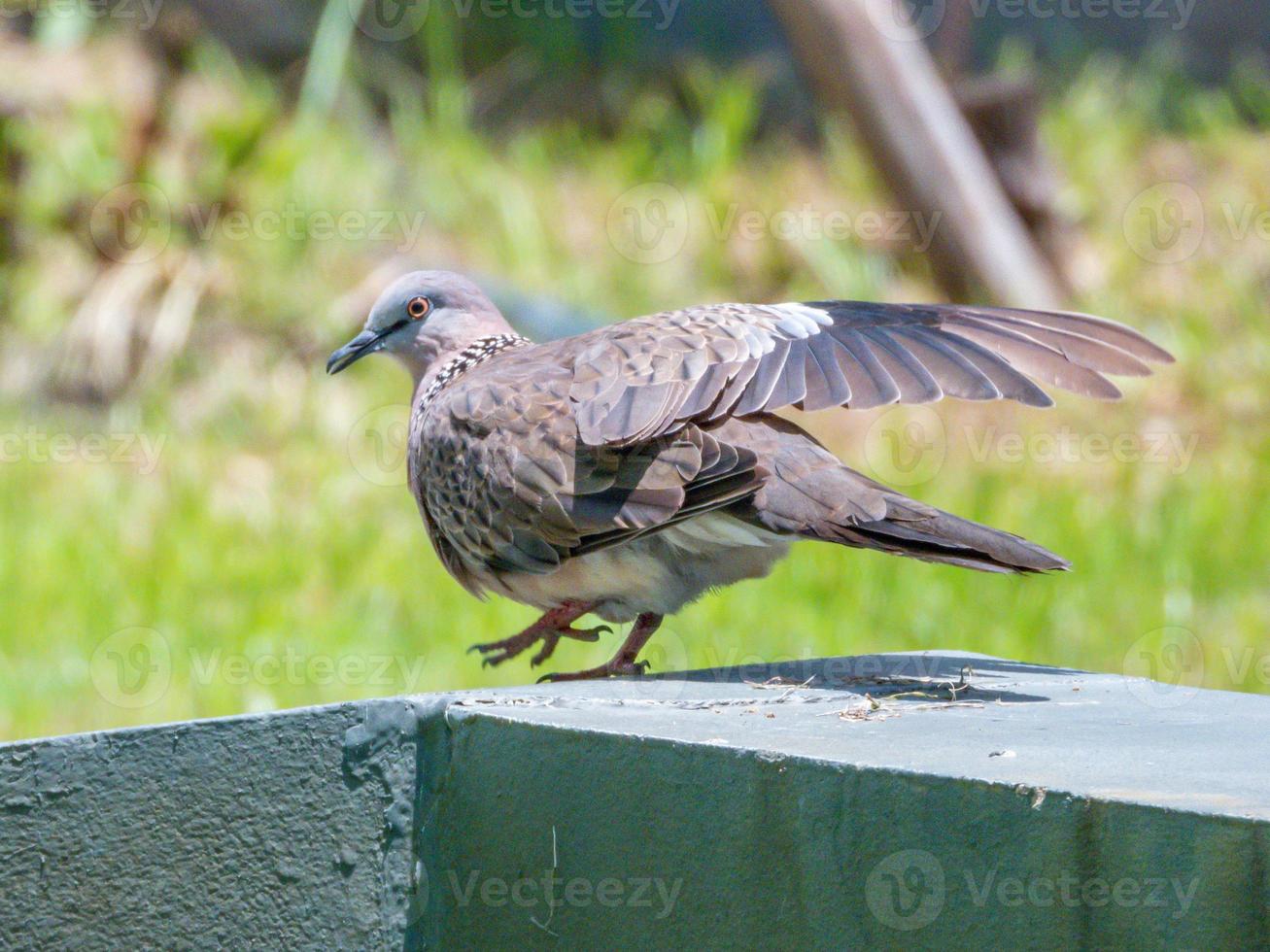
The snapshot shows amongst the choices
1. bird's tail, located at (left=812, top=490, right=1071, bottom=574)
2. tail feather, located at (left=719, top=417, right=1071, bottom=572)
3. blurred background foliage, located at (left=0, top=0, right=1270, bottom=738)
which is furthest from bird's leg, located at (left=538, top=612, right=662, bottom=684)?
blurred background foliage, located at (left=0, top=0, right=1270, bottom=738)

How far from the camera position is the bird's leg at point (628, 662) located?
11.3 feet

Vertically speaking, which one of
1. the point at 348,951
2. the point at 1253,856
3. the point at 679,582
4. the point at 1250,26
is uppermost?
the point at 1250,26

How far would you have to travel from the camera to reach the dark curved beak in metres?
4.30

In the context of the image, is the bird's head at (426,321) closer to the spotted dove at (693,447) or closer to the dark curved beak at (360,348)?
the dark curved beak at (360,348)

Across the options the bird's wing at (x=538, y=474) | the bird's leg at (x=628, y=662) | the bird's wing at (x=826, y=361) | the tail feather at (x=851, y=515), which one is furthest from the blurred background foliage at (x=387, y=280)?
the tail feather at (x=851, y=515)

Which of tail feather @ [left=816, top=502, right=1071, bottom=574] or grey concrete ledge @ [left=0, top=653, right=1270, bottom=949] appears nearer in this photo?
grey concrete ledge @ [left=0, top=653, right=1270, bottom=949]

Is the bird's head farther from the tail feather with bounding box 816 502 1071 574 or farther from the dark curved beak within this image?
the tail feather with bounding box 816 502 1071 574

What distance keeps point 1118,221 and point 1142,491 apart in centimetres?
254

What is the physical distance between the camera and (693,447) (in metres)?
3.39

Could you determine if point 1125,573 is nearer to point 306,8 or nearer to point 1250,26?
point 1250,26

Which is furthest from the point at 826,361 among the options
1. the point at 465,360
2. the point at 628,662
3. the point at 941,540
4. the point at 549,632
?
the point at 465,360

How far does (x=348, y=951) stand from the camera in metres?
2.66

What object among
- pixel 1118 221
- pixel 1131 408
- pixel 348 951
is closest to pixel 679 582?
pixel 348 951

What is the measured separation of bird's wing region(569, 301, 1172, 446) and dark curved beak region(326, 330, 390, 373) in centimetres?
81
